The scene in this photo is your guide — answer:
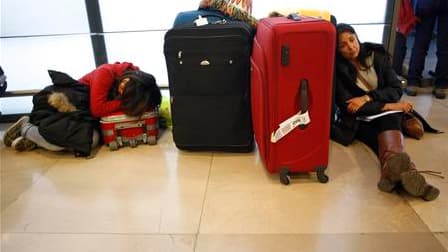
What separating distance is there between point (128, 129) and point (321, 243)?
126 cm

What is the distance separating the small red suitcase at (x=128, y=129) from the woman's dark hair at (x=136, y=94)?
0.04 metres

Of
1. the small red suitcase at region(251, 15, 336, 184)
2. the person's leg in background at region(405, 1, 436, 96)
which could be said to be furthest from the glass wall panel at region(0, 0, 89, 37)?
the person's leg in background at region(405, 1, 436, 96)

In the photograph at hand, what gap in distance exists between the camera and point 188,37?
1.79 meters

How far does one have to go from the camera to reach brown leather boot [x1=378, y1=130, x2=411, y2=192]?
151cm

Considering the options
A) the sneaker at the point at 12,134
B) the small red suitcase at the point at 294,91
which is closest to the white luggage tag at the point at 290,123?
the small red suitcase at the point at 294,91

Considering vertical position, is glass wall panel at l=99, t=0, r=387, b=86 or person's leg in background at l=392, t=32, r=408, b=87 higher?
glass wall panel at l=99, t=0, r=387, b=86

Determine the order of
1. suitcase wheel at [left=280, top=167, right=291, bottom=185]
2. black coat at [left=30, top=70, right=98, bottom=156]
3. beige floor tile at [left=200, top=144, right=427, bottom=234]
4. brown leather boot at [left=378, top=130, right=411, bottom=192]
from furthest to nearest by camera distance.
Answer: black coat at [left=30, top=70, right=98, bottom=156], suitcase wheel at [left=280, top=167, right=291, bottom=185], brown leather boot at [left=378, top=130, right=411, bottom=192], beige floor tile at [left=200, top=144, right=427, bottom=234]

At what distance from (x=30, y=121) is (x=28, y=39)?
896 mm

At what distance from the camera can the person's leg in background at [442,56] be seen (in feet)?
8.87

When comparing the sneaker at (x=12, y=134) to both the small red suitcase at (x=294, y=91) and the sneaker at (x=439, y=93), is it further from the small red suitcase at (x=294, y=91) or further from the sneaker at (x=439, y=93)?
the sneaker at (x=439, y=93)

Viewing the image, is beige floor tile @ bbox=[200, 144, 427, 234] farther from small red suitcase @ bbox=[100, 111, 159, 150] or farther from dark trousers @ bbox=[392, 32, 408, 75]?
dark trousers @ bbox=[392, 32, 408, 75]

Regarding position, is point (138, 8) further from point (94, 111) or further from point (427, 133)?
point (427, 133)

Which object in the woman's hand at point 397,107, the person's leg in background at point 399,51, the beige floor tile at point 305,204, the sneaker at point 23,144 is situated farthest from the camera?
the person's leg in background at point 399,51

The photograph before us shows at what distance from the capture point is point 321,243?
131 cm
